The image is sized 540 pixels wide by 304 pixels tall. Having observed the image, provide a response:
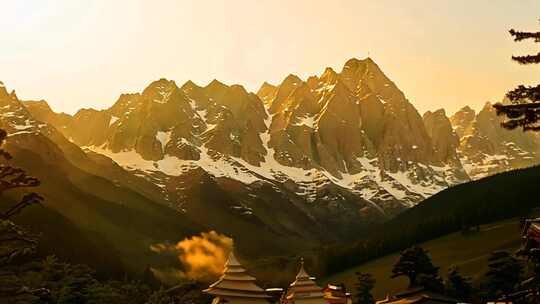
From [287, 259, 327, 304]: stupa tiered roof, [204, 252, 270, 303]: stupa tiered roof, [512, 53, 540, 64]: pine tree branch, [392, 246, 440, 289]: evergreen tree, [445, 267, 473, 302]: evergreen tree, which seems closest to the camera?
[512, 53, 540, 64]: pine tree branch

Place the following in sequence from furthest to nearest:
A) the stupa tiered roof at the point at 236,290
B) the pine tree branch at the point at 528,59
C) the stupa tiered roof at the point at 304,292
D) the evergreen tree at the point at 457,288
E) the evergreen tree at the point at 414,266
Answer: the evergreen tree at the point at 414,266, the evergreen tree at the point at 457,288, the stupa tiered roof at the point at 304,292, the stupa tiered roof at the point at 236,290, the pine tree branch at the point at 528,59

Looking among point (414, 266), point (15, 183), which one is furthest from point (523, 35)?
point (414, 266)

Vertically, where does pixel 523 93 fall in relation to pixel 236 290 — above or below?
above

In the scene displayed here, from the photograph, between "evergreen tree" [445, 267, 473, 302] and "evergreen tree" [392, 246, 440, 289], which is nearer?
"evergreen tree" [445, 267, 473, 302]

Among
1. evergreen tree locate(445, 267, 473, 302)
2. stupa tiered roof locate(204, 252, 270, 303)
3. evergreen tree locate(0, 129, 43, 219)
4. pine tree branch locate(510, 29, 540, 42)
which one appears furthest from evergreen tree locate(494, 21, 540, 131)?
evergreen tree locate(445, 267, 473, 302)

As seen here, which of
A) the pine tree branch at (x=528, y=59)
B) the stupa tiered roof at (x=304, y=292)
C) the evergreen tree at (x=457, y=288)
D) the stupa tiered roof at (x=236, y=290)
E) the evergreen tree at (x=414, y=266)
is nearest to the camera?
the pine tree branch at (x=528, y=59)

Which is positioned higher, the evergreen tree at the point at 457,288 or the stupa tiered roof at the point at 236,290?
the stupa tiered roof at the point at 236,290

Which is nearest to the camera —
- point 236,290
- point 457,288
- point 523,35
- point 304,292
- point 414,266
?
point 523,35

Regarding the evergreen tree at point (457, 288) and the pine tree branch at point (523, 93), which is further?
the evergreen tree at point (457, 288)

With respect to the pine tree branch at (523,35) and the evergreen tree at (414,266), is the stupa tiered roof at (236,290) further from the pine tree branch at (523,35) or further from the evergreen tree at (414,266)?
the pine tree branch at (523,35)

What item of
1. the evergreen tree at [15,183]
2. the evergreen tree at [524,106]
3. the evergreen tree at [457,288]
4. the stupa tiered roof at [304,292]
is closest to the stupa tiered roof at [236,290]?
the stupa tiered roof at [304,292]

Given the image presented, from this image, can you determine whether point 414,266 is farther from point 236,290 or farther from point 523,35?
point 523,35

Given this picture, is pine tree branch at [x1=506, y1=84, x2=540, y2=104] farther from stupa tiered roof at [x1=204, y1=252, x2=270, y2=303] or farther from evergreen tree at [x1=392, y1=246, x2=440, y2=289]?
evergreen tree at [x1=392, y1=246, x2=440, y2=289]

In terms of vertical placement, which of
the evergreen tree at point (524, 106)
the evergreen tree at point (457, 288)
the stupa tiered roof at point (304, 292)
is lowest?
the evergreen tree at point (457, 288)
